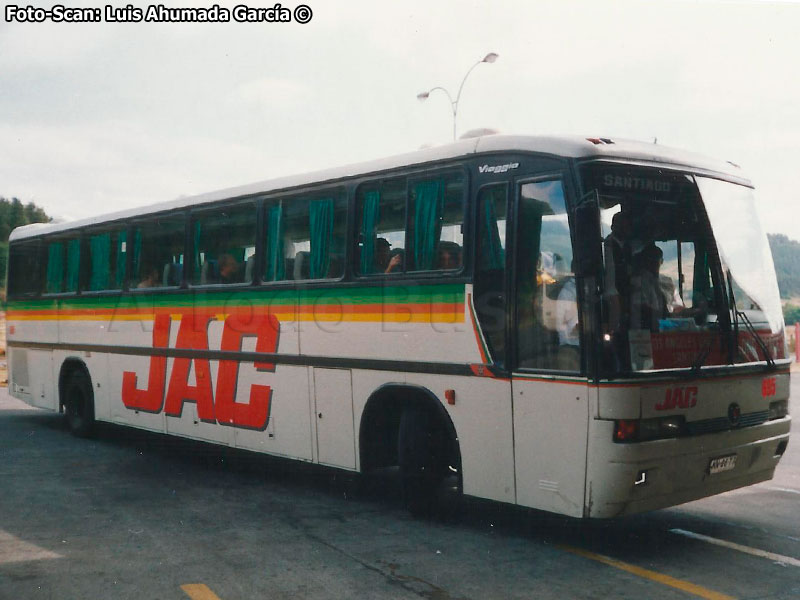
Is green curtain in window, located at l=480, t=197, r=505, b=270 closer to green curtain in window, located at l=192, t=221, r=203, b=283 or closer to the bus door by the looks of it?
the bus door

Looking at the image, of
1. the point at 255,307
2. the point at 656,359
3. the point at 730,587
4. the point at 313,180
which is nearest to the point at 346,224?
the point at 313,180

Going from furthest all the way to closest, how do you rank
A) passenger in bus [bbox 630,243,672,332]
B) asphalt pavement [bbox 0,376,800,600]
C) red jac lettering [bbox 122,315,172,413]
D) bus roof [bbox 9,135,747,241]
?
red jac lettering [bbox 122,315,172,413] → bus roof [bbox 9,135,747,241] → passenger in bus [bbox 630,243,672,332] → asphalt pavement [bbox 0,376,800,600]

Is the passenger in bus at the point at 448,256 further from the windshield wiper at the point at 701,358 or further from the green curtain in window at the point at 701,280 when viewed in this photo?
the windshield wiper at the point at 701,358

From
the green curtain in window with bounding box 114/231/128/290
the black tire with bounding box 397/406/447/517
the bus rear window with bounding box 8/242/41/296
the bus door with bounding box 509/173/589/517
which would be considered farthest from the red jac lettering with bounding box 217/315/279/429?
the bus rear window with bounding box 8/242/41/296

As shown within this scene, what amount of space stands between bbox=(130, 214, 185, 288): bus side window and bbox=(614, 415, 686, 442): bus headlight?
649 centimetres

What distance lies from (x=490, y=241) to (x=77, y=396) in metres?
8.72

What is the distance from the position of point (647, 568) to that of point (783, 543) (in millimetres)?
1423

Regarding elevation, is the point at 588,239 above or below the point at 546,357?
above

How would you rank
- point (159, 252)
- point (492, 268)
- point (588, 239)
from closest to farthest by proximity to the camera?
point (588, 239), point (492, 268), point (159, 252)

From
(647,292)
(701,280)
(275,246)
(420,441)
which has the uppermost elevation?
(275,246)

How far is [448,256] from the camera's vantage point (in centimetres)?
758

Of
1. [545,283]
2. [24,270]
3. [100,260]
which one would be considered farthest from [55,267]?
[545,283]

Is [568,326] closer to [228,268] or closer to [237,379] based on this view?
[237,379]

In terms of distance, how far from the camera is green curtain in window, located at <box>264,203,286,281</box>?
371 inches
